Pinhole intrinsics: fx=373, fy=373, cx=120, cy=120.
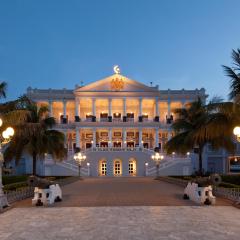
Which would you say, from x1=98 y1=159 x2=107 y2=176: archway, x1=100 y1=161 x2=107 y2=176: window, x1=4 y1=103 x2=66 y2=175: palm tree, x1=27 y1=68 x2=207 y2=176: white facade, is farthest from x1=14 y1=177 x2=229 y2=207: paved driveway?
x1=27 y1=68 x2=207 y2=176: white facade

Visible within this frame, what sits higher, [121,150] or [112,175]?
[121,150]

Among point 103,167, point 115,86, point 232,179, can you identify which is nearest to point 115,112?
point 115,86

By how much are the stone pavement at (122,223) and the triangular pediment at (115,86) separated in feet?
184

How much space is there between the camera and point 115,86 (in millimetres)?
72000

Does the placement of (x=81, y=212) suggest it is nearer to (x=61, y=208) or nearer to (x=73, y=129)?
(x=61, y=208)

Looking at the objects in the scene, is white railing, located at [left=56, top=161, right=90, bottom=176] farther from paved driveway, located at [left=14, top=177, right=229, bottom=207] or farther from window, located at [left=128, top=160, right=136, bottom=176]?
paved driveway, located at [left=14, top=177, right=229, bottom=207]

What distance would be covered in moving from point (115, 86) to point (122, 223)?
60.2m

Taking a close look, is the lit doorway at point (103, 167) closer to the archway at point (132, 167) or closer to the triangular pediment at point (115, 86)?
the archway at point (132, 167)

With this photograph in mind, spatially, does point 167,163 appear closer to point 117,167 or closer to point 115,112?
point 117,167

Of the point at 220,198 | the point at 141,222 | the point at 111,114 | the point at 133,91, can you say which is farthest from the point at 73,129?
the point at 141,222

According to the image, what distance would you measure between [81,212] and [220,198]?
862cm

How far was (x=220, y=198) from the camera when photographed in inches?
802

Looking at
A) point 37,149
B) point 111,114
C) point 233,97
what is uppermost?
point 111,114

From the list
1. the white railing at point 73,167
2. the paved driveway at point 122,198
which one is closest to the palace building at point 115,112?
the white railing at point 73,167
